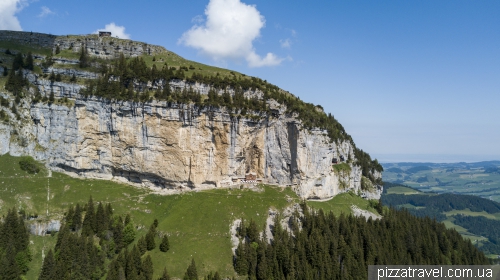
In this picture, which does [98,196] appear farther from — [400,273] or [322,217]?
[400,273]

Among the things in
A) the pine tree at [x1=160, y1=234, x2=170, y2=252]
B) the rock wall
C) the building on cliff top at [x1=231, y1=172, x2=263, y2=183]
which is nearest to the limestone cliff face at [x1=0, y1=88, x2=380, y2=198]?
the building on cliff top at [x1=231, y1=172, x2=263, y2=183]

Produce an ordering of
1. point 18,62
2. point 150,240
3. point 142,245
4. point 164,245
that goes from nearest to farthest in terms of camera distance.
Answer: point 142,245
point 164,245
point 150,240
point 18,62

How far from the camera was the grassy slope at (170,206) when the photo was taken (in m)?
70.3

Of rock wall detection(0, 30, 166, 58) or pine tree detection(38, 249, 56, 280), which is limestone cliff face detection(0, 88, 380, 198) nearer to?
rock wall detection(0, 30, 166, 58)

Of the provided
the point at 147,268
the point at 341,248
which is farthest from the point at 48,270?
the point at 341,248

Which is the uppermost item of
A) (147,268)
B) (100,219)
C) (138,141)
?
(138,141)

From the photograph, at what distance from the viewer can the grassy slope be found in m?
70.3

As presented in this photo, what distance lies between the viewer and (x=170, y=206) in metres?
83.3

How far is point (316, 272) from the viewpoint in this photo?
70.2m

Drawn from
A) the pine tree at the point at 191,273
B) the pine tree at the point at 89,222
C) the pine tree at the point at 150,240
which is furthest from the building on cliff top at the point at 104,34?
the pine tree at the point at 191,273

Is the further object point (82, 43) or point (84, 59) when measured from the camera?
point (82, 43)

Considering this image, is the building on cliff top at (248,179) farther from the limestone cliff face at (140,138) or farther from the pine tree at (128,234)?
the pine tree at (128,234)

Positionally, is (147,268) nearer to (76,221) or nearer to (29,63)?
(76,221)

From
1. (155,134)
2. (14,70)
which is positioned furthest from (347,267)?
(14,70)
